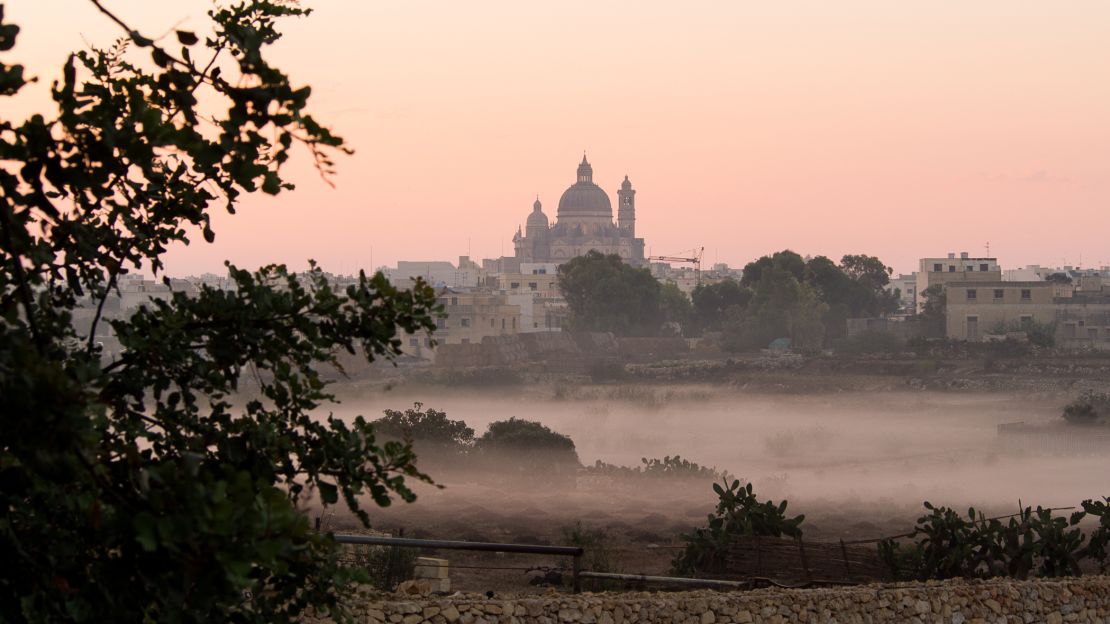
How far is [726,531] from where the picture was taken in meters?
15.8

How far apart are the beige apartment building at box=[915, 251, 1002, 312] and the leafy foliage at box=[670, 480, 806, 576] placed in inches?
3523

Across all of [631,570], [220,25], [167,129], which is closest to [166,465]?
[167,129]

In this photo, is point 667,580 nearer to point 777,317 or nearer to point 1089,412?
point 1089,412

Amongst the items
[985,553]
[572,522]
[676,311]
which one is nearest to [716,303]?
[676,311]

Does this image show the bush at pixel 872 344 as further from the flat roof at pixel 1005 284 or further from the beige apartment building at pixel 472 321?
the beige apartment building at pixel 472 321

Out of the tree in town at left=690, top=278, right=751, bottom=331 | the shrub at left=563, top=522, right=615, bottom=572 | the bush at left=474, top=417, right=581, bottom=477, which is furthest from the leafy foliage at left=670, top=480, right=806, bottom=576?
the tree in town at left=690, top=278, right=751, bottom=331

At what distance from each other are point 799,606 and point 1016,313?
88.9 meters

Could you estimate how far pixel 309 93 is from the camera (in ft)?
15.5

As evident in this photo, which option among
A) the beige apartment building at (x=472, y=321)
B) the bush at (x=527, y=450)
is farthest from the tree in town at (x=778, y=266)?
the bush at (x=527, y=450)

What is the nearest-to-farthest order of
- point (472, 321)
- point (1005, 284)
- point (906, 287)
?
point (1005, 284), point (472, 321), point (906, 287)

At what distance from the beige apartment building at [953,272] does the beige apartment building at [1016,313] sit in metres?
4.74

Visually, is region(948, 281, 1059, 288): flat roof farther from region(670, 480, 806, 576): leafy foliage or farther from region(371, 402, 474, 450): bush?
region(670, 480, 806, 576): leafy foliage

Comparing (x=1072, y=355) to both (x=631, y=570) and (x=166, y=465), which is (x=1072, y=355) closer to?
(x=631, y=570)

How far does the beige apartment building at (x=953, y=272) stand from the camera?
351ft
